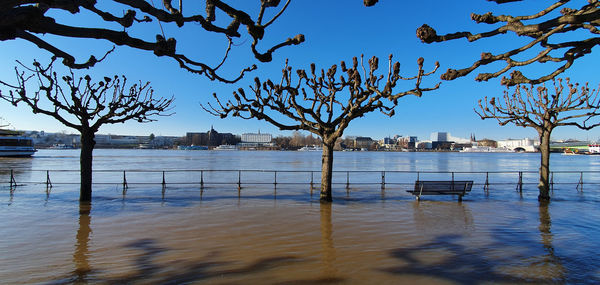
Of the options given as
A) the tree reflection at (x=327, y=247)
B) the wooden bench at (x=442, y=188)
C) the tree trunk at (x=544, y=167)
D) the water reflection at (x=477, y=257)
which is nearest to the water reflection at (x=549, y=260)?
the water reflection at (x=477, y=257)

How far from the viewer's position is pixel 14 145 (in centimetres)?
5969

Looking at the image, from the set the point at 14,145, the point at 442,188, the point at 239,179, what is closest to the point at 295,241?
the point at 239,179

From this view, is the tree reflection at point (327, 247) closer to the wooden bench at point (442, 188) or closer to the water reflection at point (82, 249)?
the water reflection at point (82, 249)

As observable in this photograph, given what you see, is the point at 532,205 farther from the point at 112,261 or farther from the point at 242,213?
the point at 112,261

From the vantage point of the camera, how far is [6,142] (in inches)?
2280

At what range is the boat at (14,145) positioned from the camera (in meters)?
57.0

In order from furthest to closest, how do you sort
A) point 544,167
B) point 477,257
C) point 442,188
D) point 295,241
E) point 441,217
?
1. point 442,188
2. point 544,167
3. point 441,217
4. point 295,241
5. point 477,257

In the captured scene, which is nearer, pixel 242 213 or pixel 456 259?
pixel 456 259

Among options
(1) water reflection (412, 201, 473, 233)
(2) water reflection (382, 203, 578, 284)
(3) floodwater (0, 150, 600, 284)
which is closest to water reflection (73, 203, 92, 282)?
(3) floodwater (0, 150, 600, 284)

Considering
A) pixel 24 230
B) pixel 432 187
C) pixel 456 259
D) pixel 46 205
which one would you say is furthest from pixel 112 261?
pixel 432 187

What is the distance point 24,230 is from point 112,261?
14.7 feet

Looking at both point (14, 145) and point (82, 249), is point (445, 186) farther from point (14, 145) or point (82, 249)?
point (14, 145)

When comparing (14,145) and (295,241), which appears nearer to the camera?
(295,241)

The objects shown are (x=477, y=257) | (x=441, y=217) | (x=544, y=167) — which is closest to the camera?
(x=477, y=257)
